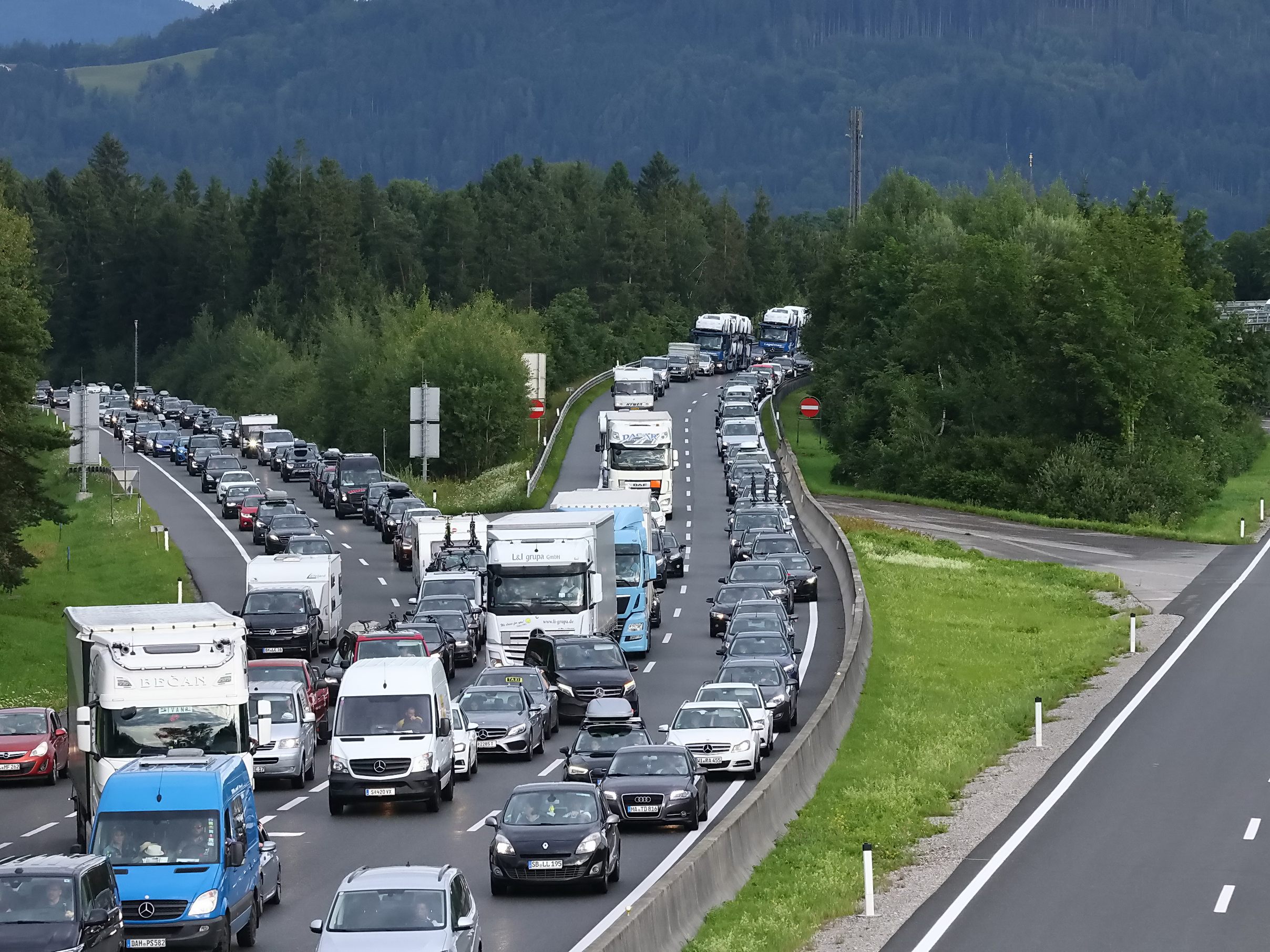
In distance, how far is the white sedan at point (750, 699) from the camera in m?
34.7

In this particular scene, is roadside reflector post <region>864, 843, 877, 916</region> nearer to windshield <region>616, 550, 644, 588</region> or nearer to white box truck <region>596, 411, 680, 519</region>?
windshield <region>616, 550, 644, 588</region>

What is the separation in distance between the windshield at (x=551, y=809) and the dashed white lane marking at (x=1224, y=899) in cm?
748

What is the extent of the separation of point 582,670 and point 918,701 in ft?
26.0

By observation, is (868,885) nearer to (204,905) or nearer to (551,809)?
(551,809)

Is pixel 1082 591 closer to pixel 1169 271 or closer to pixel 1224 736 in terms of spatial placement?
pixel 1224 736

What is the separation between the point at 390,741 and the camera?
30.2 metres

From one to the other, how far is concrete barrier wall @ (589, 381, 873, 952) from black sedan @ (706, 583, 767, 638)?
9.47 feet

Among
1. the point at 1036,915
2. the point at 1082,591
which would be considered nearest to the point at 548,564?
the point at 1036,915

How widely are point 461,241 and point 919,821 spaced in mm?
159671

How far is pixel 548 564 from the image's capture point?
43.8 m

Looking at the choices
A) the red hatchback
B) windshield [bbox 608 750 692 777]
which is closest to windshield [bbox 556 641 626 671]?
the red hatchback

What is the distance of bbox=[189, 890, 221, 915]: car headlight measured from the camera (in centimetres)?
2044

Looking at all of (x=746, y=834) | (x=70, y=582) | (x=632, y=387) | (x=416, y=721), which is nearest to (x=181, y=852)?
(x=746, y=834)

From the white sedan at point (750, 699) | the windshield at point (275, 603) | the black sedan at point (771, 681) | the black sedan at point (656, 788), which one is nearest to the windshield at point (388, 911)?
the black sedan at point (656, 788)
